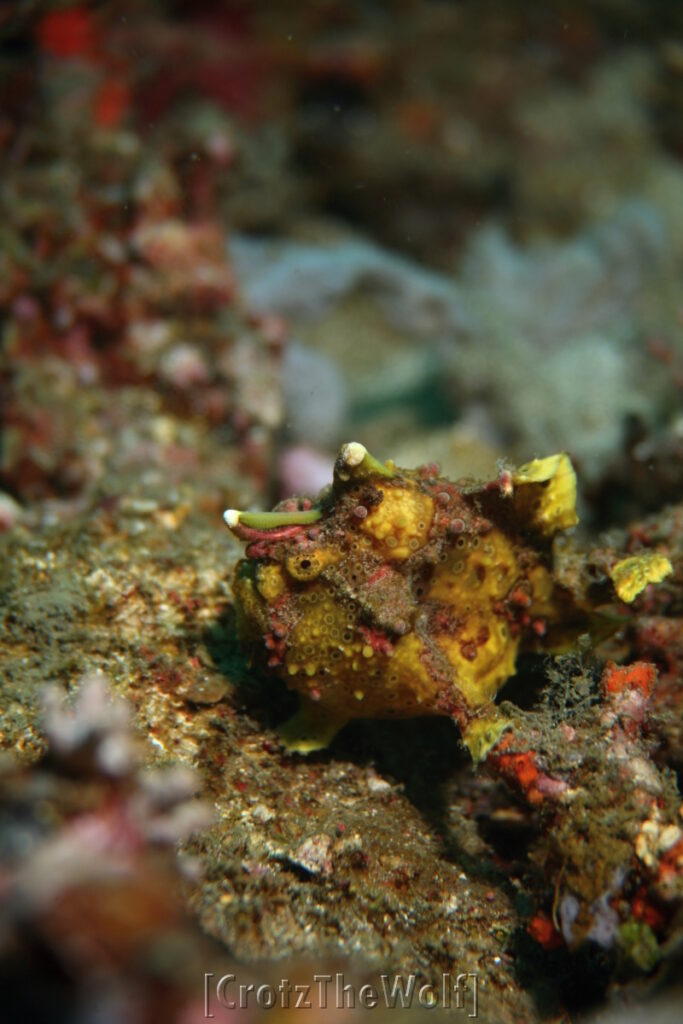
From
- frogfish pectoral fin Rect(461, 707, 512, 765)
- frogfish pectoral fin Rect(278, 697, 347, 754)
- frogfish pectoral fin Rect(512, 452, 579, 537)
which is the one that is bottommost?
frogfish pectoral fin Rect(278, 697, 347, 754)

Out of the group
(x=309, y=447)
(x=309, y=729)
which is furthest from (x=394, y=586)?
(x=309, y=447)

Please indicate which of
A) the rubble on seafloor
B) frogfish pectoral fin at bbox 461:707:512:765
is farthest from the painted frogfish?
→ the rubble on seafloor

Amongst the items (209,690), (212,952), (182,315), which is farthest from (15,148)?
(212,952)

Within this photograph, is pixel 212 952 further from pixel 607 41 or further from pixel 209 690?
pixel 607 41

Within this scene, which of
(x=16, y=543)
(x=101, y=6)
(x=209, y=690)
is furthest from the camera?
(x=101, y=6)

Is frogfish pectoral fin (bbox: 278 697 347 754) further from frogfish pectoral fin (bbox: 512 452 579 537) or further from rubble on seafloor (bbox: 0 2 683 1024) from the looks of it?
frogfish pectoral fin (bbox: 512 452 579 537)

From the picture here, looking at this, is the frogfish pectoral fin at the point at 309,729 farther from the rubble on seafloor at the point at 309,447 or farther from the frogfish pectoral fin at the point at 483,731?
the frogfish pectoral fin at the point at 483,731

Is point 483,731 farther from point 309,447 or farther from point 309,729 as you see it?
point 309,447

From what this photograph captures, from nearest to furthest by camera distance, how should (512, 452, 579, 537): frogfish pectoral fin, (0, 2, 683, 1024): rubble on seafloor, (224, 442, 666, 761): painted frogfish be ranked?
(0, 2, 683, 1024): rubble on seafloor → (224, 442, 666, 761): painted frogfish → (512, 452, 579, 537): frogfish pectoral fin
